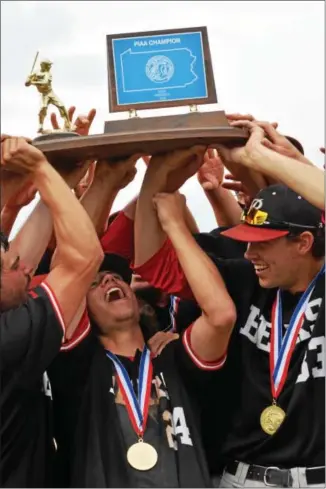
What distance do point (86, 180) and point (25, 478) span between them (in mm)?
1576

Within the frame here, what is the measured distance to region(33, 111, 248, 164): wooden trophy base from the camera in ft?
10.8

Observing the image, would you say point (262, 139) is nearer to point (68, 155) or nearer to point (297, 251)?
point (297, 251)

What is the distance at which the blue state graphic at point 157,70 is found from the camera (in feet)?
11.5

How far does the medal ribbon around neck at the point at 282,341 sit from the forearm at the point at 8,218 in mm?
1293

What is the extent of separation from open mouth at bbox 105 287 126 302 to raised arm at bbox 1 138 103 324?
0.51m

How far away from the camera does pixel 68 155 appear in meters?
3.44

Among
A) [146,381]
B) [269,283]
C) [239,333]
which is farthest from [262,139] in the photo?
[146,381]

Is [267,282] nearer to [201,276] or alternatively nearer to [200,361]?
[201,276]

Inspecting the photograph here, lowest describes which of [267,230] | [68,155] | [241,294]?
[241,294]

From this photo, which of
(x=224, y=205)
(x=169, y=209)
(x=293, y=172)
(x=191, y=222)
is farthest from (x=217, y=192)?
(x=293, y=172)

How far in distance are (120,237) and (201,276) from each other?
59 centimetres

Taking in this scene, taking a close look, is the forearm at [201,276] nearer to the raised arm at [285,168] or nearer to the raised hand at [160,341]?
the raised hand at [160,341]

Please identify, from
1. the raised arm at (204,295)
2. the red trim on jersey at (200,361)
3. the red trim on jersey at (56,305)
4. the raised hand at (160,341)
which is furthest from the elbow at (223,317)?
the red trim on jersey at (56,305)

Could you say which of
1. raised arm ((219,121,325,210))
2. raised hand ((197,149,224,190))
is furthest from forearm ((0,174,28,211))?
raised hand ((197,149,224,190))
